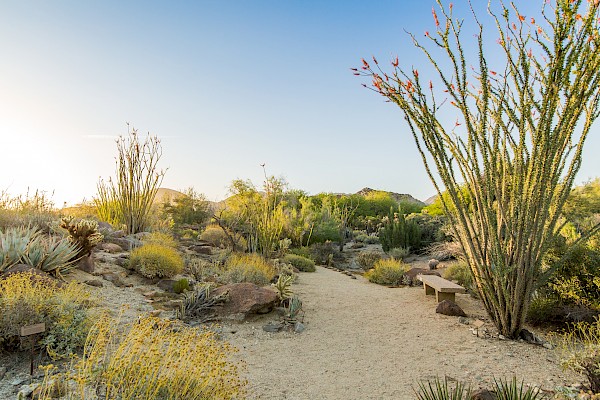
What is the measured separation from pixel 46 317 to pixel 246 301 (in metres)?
2.79

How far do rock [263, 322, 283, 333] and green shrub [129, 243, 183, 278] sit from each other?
2.80 meters

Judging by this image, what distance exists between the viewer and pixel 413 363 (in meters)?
4.74

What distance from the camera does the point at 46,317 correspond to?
14.3ft

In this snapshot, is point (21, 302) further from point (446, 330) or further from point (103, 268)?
point (446, 330)

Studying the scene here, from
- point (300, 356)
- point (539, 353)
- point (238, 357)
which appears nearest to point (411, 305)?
point (539, 353)

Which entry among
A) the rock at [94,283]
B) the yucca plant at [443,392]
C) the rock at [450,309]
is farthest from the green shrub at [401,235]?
the yucca plant at [443,392]

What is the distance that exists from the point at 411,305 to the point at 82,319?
17.4 ft

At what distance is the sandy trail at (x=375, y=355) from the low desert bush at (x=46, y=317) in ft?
5.94

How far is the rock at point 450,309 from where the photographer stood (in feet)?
22.1

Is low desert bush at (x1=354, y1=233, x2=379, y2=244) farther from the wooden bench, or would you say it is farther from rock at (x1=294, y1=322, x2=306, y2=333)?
rock at (x1=294, y1=322, x2=306, y2=333)

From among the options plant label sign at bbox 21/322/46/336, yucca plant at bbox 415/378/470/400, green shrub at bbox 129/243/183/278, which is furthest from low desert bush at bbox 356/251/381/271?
plant label sign at bbox 21/322/46/336

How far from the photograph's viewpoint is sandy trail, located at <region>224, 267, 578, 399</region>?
413 centimetres

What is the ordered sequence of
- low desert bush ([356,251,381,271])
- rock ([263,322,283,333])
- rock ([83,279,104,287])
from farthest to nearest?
low desert bush ([356,251,381,271]) < rock ([83,279,104,287]) < rock ([263,322,283,333])

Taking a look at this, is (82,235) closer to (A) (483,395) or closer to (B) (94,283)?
(B) (94,283)
